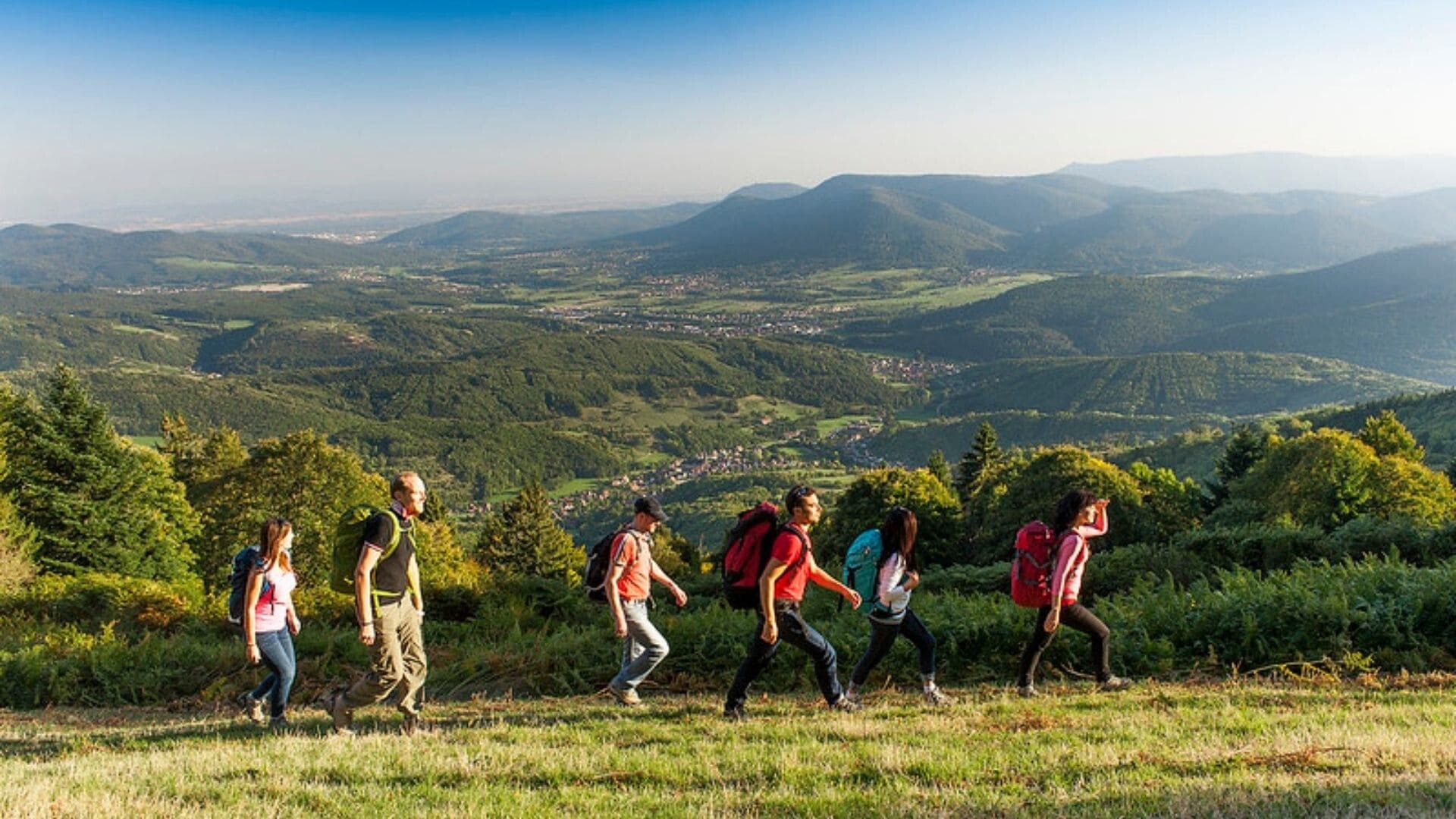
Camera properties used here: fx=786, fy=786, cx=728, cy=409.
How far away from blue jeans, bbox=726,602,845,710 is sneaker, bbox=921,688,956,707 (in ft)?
2.62

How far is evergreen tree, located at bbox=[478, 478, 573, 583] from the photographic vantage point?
132ft

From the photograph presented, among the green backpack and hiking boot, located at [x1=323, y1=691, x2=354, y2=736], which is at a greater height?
the green backpack

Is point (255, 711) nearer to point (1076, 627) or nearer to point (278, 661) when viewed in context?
point (278, 661)

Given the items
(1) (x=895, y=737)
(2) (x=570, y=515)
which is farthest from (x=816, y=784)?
(2) (x=570, y=515)

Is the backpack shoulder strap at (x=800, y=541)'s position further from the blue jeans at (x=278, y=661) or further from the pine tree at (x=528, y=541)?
the pine tree at (x=528, y=541)

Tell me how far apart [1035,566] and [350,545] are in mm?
5546

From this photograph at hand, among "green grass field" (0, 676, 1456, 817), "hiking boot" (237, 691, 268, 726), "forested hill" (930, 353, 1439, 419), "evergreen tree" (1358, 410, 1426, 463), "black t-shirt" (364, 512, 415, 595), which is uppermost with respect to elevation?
"black t-shirt" (364, 512, 415, 595)

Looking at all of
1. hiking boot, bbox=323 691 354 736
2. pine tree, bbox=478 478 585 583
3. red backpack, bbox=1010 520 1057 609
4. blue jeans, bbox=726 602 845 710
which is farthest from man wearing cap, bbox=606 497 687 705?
pine tree, bbox=478 478 585 583

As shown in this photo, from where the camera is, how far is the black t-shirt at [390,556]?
19.7ft

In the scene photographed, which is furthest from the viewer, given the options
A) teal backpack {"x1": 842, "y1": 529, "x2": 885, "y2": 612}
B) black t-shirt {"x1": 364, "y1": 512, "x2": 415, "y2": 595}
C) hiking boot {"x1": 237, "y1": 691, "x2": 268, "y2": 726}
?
hiking boot {"x1": 237, "y1": 691, "x2": 268, "y2": 726}

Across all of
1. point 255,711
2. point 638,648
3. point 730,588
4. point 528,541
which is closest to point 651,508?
point 730,588

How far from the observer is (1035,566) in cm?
665

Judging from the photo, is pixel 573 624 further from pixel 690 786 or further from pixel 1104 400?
pixel 1104 400

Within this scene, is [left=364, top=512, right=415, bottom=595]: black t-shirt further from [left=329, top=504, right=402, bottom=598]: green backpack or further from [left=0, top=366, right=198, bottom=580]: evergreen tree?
[left=0, top=366, right=198, bottom=580]: evergreen tree
